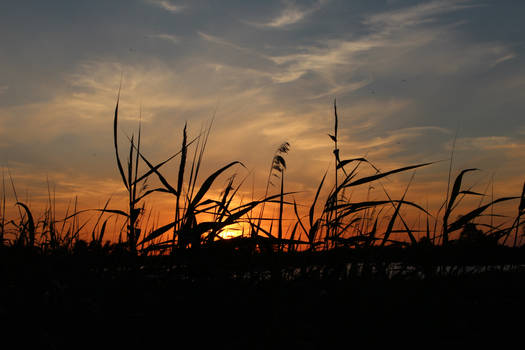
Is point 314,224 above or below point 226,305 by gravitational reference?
above

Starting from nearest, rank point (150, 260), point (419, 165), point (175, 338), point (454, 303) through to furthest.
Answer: point (175, 338)
point (454, 303)
point (150, 260)
point (419, 165)

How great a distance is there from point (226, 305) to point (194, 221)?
114 centimetres

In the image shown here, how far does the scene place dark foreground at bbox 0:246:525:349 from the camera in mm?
1666

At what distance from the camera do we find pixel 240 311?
1.91 m

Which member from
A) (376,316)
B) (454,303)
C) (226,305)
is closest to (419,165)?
(454,303)

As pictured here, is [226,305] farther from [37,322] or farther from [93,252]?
[93,252]

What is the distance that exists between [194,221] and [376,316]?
4.82ft

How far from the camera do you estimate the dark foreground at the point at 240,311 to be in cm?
167

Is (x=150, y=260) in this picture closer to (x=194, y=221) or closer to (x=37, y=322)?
(x=194, y=221)

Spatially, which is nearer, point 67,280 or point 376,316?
point 376,316

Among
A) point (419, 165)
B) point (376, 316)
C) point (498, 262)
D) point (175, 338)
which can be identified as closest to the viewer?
point (175, 338)

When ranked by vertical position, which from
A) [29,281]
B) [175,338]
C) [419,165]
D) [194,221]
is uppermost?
[419,165]

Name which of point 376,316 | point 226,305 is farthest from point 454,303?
point 226,305

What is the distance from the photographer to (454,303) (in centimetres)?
215
